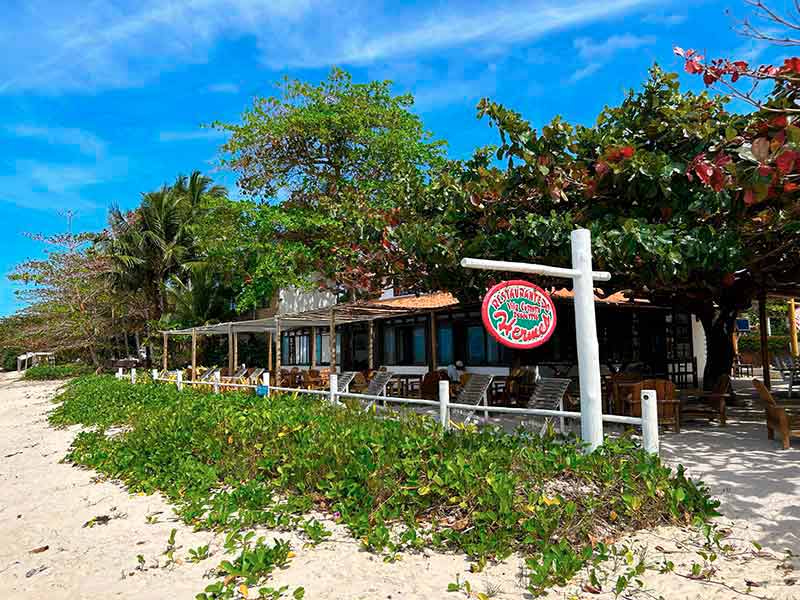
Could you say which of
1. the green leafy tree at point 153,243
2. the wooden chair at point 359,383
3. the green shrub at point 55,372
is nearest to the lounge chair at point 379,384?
the wooden chair at point 359,383

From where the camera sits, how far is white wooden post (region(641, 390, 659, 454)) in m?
5.80

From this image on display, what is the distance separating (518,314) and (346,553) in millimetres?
2717

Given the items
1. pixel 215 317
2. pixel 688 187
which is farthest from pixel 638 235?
pixel 215 317

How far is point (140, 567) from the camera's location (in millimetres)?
5266

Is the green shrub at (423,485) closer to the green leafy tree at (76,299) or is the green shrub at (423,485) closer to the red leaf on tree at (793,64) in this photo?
the red leaf on tree at (793,64)

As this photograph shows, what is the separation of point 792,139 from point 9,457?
13.8 metres

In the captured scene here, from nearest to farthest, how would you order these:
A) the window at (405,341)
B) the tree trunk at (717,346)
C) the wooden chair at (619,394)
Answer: the wooden chair at (619,394), the tree trunk at (717,346), the window at (405,341)

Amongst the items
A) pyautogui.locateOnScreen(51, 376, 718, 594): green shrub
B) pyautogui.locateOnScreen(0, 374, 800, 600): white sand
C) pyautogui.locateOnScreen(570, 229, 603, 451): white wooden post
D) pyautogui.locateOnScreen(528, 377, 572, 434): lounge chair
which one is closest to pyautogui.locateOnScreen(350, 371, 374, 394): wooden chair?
pyautogui.locateOnScreen(528, 377, 572, 434): lounge chair

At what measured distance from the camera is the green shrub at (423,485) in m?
5.05

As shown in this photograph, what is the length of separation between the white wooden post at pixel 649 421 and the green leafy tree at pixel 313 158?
1454cm

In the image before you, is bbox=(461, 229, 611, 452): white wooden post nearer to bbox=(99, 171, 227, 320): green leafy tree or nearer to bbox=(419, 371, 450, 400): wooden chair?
bbox=(419, 371, 450, 400): wooden chair

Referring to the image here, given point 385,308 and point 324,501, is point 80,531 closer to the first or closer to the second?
point 324,501

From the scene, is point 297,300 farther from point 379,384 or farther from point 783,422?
point 783,422

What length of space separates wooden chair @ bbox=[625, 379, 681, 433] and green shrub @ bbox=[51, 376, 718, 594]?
3.08 meters
